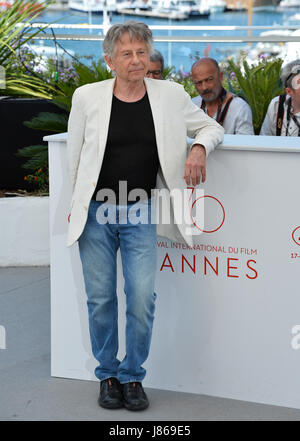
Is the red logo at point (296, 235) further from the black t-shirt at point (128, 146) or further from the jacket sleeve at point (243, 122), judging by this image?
the jacket sleeve at point (243, 122)

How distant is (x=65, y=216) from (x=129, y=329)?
72cm

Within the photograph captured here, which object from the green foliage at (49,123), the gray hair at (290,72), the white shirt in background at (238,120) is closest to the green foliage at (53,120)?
the green foliage at (49,123)

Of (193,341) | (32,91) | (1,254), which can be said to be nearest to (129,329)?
(193,341)

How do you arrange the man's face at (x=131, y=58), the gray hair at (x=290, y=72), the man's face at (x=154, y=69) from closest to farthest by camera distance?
the man's face at (x=131, y=58)
the gray hair at (x=290, y=72)
the man's face at (x=154, y=69)

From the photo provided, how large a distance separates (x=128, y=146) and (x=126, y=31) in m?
0.51

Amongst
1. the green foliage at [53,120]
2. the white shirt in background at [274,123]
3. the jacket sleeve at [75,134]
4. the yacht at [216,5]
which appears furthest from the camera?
the yacht at [216,5]

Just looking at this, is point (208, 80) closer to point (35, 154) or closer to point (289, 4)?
point (35, 154)

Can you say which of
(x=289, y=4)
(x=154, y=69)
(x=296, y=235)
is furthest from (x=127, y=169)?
(x=289, y=4)

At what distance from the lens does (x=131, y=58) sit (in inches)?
134

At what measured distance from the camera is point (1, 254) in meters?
6.57

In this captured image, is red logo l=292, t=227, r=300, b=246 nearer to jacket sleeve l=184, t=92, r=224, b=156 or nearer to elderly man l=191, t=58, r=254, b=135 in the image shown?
jacket sleeve l=184, t=92, r=224, b=156

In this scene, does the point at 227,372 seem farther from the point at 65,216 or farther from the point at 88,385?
the point at 65,216

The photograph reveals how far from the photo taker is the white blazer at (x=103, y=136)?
11.3ft

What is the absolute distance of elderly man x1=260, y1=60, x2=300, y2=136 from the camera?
4766 millimetres
